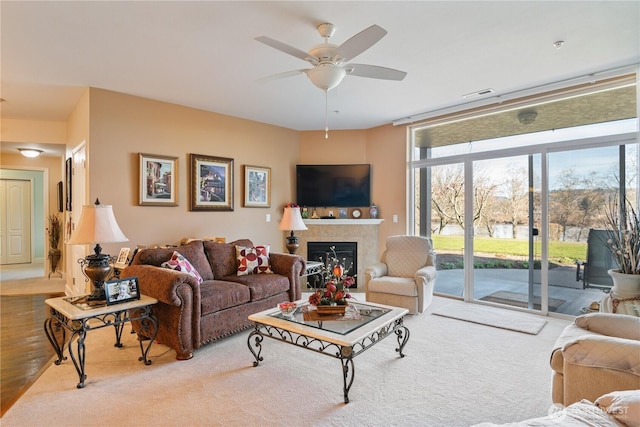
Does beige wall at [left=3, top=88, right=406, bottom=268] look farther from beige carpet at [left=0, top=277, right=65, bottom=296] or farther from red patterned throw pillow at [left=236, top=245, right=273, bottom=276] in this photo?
beige carpet at [left=0, top=277, right=65, bottom=296]

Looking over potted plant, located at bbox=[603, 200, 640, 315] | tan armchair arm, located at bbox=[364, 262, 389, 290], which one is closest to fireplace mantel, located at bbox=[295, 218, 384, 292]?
tan armchair arm, located at bbox=[364, 262, 389, 290]

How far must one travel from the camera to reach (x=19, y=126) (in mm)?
5273

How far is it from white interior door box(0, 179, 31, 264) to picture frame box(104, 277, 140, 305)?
773cm

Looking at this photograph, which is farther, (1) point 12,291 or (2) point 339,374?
(1) point 12,291

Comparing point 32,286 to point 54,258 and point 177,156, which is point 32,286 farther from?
point 177,156

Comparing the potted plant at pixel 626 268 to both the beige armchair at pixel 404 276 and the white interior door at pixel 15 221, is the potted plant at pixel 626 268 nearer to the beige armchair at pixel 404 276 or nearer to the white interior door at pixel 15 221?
the beige armchair at pixel 404 276

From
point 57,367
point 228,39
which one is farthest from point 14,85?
point 57,367

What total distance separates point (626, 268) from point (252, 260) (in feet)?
12.7

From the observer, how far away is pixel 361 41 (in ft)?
6.90

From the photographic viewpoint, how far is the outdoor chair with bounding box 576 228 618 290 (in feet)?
12.0

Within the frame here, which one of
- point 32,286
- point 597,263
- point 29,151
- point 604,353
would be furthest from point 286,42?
point 32,286

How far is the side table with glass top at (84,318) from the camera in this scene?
94.1 inches

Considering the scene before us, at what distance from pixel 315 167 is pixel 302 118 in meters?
0.95

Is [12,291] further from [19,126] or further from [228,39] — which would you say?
[228,39]
